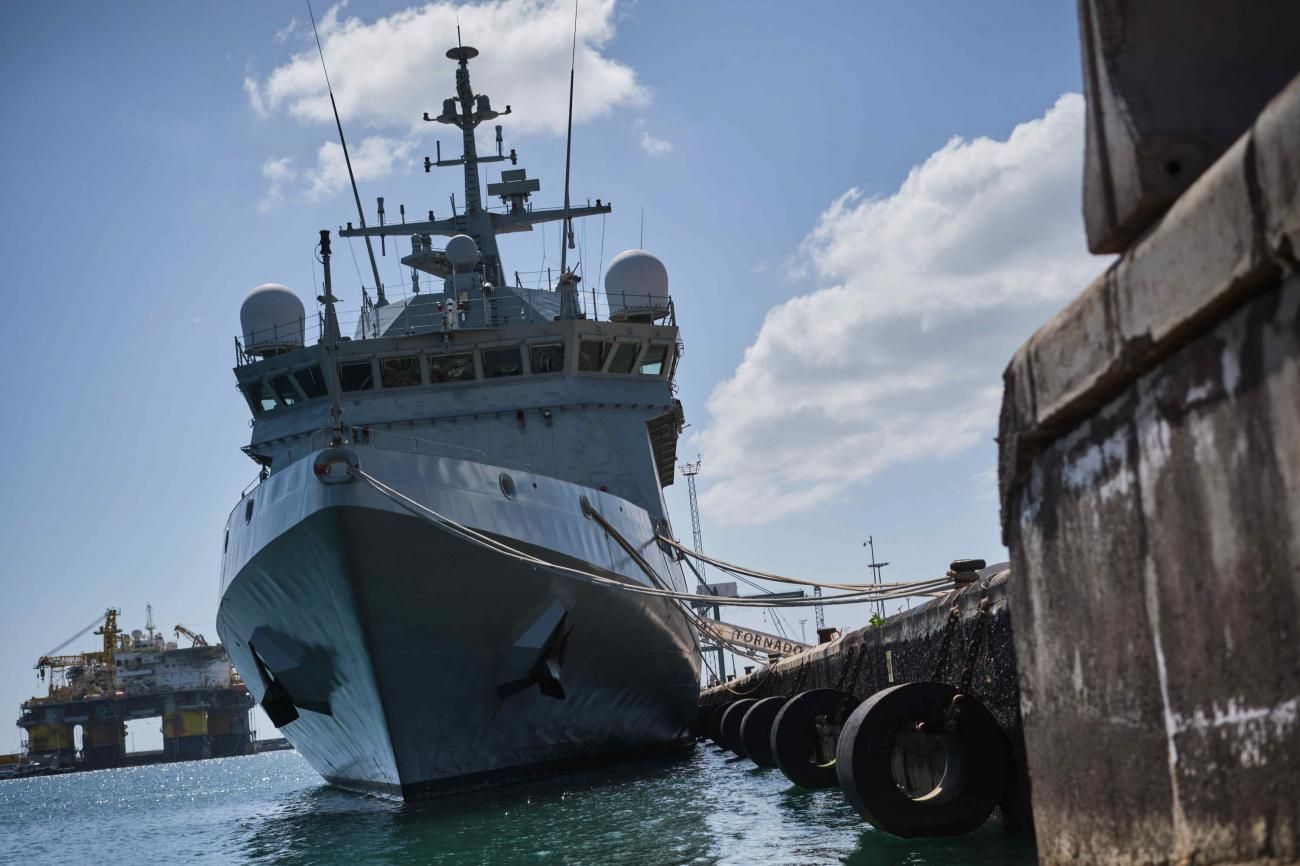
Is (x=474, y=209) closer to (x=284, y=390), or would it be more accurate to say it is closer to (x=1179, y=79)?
(x=284, y=390)

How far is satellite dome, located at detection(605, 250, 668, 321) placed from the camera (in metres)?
20.7

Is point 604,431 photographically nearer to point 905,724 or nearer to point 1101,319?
point 905,724

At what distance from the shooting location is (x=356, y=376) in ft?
59.5

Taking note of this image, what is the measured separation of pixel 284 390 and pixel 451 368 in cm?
300

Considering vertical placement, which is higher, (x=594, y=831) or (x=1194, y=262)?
(x=1194, y=262)

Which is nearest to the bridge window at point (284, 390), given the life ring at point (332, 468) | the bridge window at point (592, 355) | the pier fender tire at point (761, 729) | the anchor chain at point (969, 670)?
the bridge window at point (592, 355)

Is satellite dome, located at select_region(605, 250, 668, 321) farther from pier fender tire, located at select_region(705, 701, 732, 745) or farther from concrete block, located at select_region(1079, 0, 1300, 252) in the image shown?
concrete block, located at select_region(1079, 0, 1300, 252)

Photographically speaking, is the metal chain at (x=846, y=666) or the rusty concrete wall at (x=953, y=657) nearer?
the rusty concrete wall at (x=953, y=657)

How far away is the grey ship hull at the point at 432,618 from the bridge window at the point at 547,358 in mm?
3095

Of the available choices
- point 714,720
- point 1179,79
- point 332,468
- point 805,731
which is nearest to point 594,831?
point 805,731

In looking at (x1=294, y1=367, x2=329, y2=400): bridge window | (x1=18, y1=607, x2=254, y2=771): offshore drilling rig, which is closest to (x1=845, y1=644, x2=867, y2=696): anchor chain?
(x1=294, y1=367, x2=329, y2=400): bridge window

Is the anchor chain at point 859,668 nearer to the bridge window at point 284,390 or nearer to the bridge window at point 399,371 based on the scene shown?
the bridge window at point 399,371

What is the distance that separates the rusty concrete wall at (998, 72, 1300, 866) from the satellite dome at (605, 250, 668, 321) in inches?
663

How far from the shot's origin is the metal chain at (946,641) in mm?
7961
